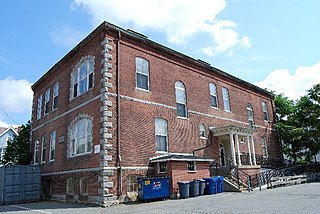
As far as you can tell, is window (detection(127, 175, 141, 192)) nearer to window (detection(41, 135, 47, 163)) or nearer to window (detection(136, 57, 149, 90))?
window (detection(136, 57, 149, 90))

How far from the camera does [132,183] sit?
51.5 ft

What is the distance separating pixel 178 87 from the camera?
20812 millimetres

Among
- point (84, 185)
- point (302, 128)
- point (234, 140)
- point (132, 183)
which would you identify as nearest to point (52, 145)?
point (84, 185)

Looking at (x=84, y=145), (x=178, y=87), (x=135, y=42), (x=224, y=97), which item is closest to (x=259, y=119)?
(x=224, y=97)

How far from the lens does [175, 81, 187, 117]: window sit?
2032 centimetres

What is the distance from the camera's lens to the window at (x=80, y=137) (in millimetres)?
16844

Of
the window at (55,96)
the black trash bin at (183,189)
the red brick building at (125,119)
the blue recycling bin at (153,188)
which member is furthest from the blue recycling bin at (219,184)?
the window at (55,96)

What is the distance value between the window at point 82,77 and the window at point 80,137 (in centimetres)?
209

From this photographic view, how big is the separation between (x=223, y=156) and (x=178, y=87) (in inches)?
282

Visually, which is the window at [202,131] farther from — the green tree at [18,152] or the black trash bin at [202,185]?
the green tree at [18,152]

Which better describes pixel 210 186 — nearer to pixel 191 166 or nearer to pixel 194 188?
pixel 194 188

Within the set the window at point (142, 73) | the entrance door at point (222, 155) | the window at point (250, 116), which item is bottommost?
the entrance door at point (222, 155)

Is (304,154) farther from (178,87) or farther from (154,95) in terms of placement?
(154,95)

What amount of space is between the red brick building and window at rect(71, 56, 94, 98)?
65mm
